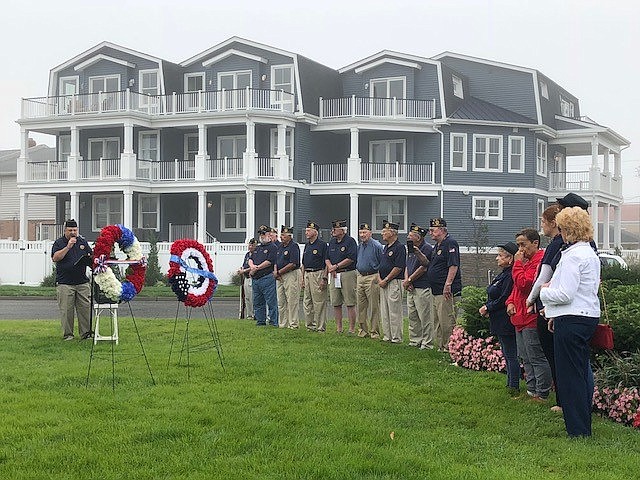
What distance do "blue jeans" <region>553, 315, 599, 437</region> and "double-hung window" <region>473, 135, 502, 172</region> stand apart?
34910 millimetres

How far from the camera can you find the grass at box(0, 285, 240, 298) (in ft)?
99.1

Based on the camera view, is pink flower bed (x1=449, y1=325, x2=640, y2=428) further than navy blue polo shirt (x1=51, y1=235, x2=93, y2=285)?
No

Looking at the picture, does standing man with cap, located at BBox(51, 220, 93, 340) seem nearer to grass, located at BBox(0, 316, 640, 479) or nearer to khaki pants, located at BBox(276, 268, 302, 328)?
grass, located at BBox(0, 316, 640, 479)

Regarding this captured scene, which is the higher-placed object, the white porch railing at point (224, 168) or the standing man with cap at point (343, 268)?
the white porch railing at point (224, 168)

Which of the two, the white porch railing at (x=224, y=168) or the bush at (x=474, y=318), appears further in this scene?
the white porch railing at (x=224, y=168)

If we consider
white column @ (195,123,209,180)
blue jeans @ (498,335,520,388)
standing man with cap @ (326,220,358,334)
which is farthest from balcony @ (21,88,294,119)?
blue jeans @ (498,335,520,388)

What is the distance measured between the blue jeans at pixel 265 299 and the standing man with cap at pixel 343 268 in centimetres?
165

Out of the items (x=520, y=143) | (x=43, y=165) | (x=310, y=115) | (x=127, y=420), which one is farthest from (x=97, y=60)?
(x=127, y=420)

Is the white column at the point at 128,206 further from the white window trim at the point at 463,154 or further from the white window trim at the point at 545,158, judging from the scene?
the white window trim at the point at 545,158

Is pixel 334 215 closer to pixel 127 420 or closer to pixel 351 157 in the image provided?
pixel 351 157

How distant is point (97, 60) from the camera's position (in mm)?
43438

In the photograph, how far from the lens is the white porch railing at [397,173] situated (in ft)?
134

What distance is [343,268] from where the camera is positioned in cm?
1670

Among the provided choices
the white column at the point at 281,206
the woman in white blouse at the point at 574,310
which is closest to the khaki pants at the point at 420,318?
the woman in white blouse at the point at 574,310
